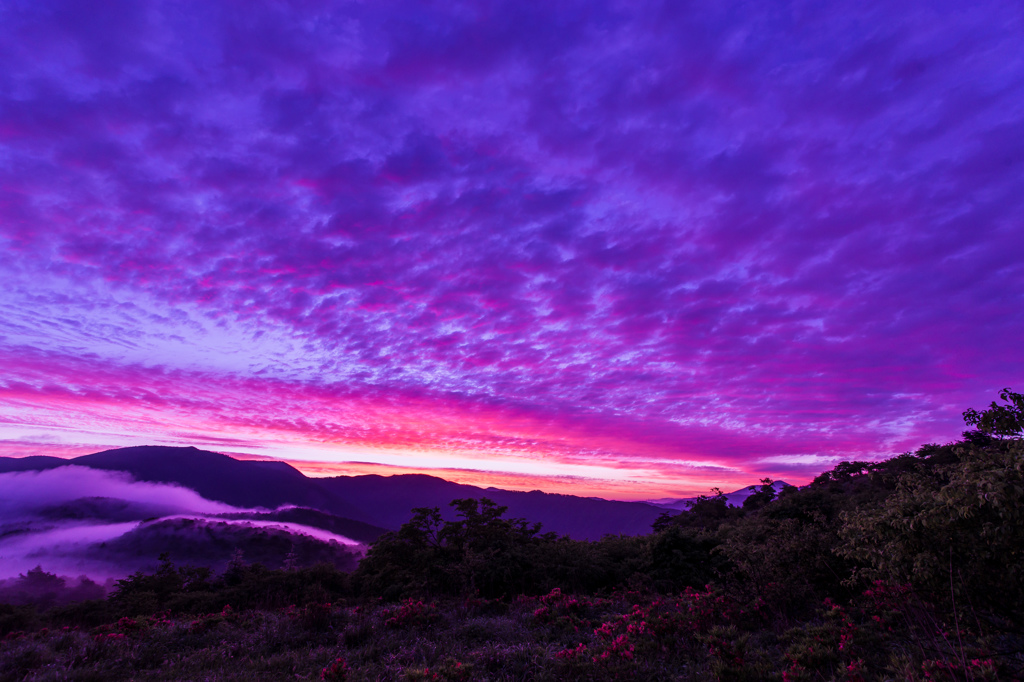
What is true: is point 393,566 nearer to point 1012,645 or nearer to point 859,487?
point 1012,645

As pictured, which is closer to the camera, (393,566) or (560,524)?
(393,566)

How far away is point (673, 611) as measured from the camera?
10.7 metres

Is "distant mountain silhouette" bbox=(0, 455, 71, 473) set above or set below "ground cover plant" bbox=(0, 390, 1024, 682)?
below

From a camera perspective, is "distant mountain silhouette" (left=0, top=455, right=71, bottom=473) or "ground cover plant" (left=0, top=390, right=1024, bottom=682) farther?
"distant mountain silhouette" (left=0, top=455, right=71, bottom=473)

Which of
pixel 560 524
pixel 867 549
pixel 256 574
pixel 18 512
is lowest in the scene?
pixel 560 524

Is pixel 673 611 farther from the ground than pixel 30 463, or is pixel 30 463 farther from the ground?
pixel 673 611

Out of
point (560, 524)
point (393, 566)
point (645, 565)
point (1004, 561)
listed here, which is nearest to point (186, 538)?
point (393, 566)

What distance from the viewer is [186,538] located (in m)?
74.7

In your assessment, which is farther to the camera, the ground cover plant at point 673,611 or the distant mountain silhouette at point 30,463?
the distant mountain silhouette at point 30,463

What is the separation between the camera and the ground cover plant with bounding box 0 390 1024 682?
5.48 meters

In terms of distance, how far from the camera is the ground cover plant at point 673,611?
5.48m

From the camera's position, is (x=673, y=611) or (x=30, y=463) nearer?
(x=673, y=611)

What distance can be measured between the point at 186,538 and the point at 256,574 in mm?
66012

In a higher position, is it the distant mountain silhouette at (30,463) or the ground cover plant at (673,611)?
the ground cover plant at (673,611)
